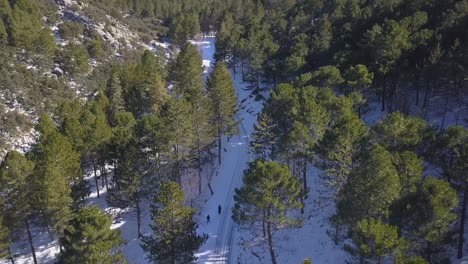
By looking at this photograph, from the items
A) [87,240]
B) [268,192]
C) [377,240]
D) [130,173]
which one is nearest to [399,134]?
[377,240]

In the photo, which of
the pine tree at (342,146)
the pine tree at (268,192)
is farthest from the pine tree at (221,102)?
the pine tree at (268,192)

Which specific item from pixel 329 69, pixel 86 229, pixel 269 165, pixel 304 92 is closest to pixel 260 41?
pixel 329 69

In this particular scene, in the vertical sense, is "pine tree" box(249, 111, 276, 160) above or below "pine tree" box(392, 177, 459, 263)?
above

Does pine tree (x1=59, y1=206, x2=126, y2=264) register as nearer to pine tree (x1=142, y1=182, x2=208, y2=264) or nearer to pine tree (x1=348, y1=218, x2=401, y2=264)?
pine tree (x1=142, y1=182, x2=208, y2=264)

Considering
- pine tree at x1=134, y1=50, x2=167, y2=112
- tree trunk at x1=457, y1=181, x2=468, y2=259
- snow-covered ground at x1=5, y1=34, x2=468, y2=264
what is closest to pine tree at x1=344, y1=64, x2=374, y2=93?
snow-covered ground at x1=5, y1=34, x2=468, y2=264

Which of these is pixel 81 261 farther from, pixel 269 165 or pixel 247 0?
pixel 247 0

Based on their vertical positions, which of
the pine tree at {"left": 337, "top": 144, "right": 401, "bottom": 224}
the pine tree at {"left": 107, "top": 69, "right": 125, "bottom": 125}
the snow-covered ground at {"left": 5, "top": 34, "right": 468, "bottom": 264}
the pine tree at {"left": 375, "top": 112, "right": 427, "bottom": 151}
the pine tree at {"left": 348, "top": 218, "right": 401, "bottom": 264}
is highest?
the pine tree at {"left": 107, "top": 69, "right": 125, "bottom": 125}

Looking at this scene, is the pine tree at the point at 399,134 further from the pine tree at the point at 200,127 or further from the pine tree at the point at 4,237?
the pine tree at the point at 4,237
